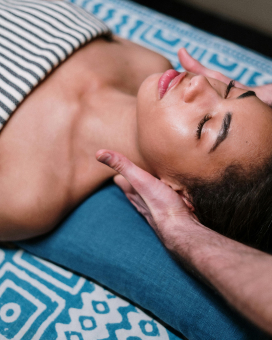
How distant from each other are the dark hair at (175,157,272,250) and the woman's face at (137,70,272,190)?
0.03m

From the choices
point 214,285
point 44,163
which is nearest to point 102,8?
point 44,163

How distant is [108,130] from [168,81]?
324 mm

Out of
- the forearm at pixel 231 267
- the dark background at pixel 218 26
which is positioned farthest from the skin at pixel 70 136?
the dark background at pixel 218 26

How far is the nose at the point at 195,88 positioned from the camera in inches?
39.1

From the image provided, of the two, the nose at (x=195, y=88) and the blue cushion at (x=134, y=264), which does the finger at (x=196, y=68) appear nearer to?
the nose at (x=195, y=88)

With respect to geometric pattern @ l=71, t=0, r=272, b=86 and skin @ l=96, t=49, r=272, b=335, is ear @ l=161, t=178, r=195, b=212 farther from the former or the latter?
geometric pattern @ l=71, t=0, r=272, b=86

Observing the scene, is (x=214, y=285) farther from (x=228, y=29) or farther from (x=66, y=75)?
(x=228, y=29)

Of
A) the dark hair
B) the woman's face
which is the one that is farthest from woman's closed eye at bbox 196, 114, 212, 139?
the dark hair

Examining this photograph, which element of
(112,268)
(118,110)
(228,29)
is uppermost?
(228,29)

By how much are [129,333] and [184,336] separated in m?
0.20

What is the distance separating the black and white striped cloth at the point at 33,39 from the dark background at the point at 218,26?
132 centimetres

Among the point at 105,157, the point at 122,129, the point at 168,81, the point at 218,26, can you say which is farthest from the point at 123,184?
the point at 218,26

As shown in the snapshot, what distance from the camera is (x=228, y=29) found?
245 centimetres

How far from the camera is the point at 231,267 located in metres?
0.82
